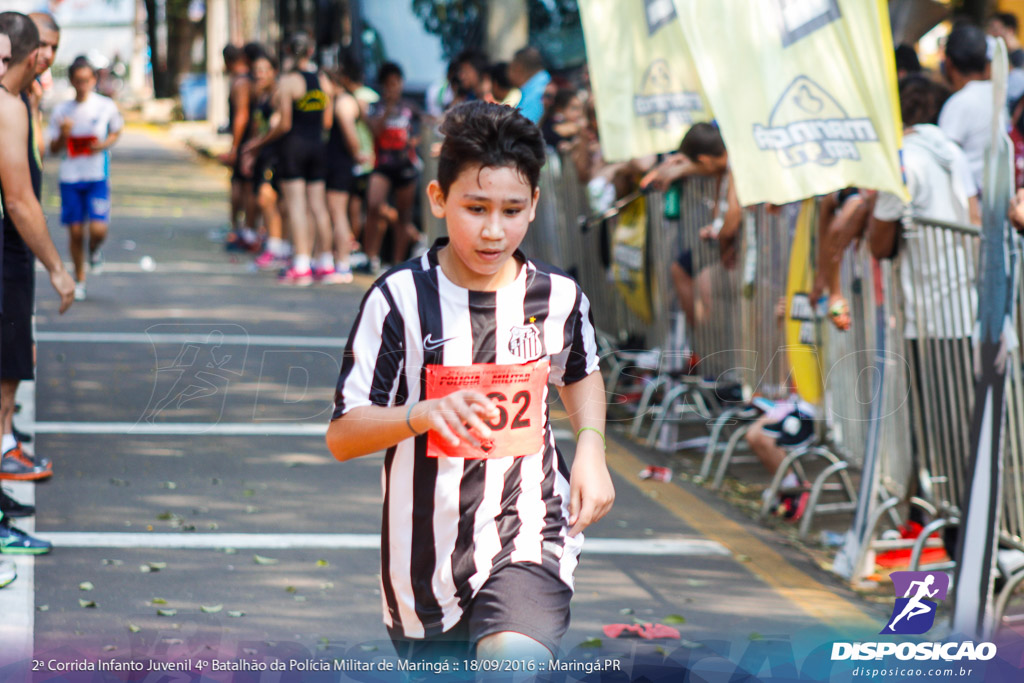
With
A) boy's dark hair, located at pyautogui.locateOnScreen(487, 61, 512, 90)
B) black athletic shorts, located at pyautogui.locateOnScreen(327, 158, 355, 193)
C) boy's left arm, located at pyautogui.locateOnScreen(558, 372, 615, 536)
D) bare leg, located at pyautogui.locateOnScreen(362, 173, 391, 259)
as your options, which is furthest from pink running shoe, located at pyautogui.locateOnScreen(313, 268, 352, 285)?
boy's left arm, located at pyautogui.locateOnScreen(558, 372, 615, 536)

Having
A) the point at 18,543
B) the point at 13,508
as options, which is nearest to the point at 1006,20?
the point at 13,508

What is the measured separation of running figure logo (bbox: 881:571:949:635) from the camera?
468 centimetres

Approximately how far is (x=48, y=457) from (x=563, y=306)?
4591 mm

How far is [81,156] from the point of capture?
38.7 ft

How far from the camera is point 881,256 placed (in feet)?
19.1

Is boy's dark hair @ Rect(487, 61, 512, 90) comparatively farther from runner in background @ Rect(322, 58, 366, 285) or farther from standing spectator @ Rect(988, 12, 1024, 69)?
standing spectator @ Rect(988, 12, 1024, 69)

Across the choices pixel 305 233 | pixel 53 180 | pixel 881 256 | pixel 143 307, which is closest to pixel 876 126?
pixel 881 256

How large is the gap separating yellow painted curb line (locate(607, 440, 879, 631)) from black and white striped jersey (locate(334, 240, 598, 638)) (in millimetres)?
2299

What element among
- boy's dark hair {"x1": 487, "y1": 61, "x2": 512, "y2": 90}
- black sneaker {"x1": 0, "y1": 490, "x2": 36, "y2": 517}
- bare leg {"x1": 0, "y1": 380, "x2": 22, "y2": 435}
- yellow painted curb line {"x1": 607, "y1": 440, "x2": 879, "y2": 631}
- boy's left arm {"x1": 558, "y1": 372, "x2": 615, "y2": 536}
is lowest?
yellow painted curb line {"x1": 607, "y1": 440, "x2": 879, "y2": 631}

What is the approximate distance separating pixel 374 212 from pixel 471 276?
35.2ft

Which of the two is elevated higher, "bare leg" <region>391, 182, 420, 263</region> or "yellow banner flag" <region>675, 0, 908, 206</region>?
"yellow banner flag" <region>675, 0, 908, 206</region>

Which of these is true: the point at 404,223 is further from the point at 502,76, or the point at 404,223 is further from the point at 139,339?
the point at 139,339

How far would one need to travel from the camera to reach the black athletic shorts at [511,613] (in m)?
3.03
